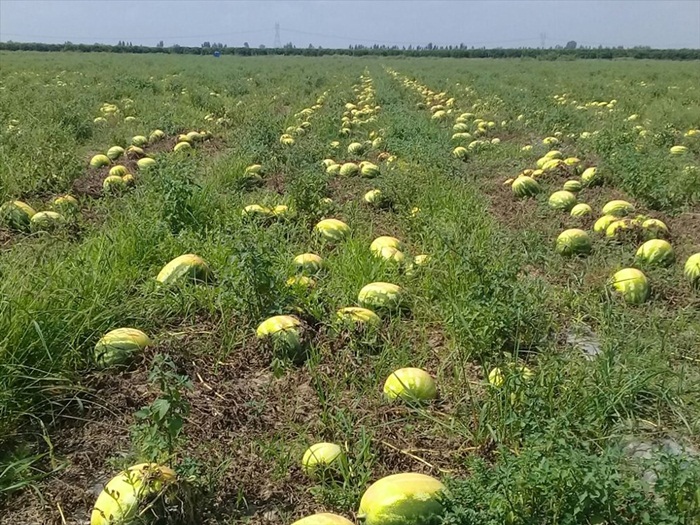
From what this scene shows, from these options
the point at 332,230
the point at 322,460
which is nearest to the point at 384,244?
the point at 332,230

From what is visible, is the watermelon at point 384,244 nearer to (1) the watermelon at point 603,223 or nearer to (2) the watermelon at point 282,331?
(2) the watermelon at point 282,331

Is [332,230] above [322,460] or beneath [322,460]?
above

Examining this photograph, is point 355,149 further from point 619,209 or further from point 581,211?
point 619,209

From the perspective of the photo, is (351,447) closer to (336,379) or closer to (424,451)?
(424,451)

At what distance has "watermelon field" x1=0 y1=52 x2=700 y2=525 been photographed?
215 cm

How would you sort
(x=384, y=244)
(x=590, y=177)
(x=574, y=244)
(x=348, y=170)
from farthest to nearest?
(x=348, y=170) < (x=590, y=177) < (x=574, y=244) < (x=384, y=244)

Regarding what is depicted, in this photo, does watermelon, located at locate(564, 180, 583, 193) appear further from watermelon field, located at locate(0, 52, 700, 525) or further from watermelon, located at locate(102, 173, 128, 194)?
watermelon, located at locate(102, 173, 128, 194)

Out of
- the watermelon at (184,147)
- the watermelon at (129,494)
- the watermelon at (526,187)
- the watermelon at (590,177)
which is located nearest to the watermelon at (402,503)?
the watermelon at (129,494)

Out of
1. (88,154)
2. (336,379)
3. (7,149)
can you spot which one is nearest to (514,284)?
(336,379)

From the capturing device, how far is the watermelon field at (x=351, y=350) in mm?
2148

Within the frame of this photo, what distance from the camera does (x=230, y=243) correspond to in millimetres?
3955

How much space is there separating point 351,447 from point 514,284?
1523 millimetres

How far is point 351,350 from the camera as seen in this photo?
131 inches

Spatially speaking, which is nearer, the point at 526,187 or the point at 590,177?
the point at 526,187
